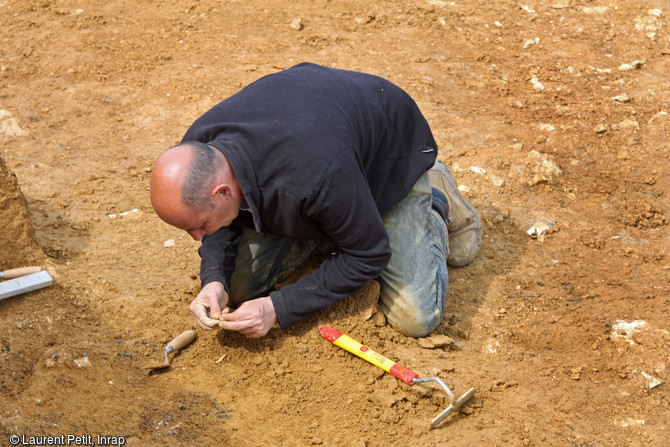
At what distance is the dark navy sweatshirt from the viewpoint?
272 centimetres

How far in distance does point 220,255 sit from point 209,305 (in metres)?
0.35

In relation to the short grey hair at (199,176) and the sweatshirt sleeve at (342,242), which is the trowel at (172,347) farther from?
the short grey hair at (199,176)

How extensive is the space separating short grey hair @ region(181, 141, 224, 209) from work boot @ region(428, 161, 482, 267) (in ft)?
6.38

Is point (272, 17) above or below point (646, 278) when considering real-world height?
above

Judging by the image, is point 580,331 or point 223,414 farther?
point 580,331

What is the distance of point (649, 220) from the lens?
4.54m

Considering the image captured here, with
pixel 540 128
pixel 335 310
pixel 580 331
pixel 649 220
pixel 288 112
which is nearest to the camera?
pixel 288 112

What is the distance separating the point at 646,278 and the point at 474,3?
Answer: 4.43 m

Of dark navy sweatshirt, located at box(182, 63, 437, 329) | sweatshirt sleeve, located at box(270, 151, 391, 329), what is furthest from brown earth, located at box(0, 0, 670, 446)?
dark navy sweatshirt, located at box(182, 63, 437, 329)

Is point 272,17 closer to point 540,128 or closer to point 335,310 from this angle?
point 540,128

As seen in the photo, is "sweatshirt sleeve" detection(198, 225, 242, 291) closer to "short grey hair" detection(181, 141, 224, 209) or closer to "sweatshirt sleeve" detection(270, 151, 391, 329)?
"sweatshirt sleeve" detection(270, 151, 391, 329)

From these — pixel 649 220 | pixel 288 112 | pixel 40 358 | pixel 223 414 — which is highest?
pixel 288 112

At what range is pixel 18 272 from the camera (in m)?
3.43

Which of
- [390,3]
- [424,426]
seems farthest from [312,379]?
[390,3]
